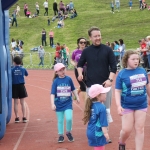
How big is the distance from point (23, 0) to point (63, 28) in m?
13.2

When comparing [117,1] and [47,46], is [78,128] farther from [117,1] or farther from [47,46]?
[117,1]

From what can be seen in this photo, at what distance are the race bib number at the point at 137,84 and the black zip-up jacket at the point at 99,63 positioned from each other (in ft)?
3.35

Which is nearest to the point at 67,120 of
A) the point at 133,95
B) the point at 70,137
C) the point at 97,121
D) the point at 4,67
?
the point at 70,137

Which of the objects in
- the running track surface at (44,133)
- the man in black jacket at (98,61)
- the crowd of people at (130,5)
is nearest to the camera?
the man in black jacket at (98,61)

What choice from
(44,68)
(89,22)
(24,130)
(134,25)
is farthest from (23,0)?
(24,130)

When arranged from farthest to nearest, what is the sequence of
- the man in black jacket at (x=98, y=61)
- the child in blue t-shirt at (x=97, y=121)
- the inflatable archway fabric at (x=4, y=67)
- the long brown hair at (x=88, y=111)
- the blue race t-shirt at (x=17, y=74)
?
1. the blue race t-shirt at (x=17, y=74)
2. the inflatable archway fabric at (x=4, y=67)
3. the man in black jacket at (x=98, y=61)
4. the long brown hair at (x=88, y=111)
5. the child in blue t-shirt at (x=97, y=121)

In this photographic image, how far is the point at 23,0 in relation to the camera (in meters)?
51.2

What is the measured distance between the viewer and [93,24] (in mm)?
40312

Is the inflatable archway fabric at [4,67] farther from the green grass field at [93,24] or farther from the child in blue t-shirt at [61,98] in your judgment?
the green grass field at [93,24]

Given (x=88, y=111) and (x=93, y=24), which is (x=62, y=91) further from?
(x=93, y=24)

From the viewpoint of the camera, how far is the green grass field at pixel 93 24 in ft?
120

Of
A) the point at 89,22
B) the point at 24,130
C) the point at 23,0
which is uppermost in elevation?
the point at 23,0

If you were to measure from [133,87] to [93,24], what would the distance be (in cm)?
3368

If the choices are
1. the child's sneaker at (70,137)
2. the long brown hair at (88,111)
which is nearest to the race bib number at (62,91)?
the child's sneaker at (70,137)
